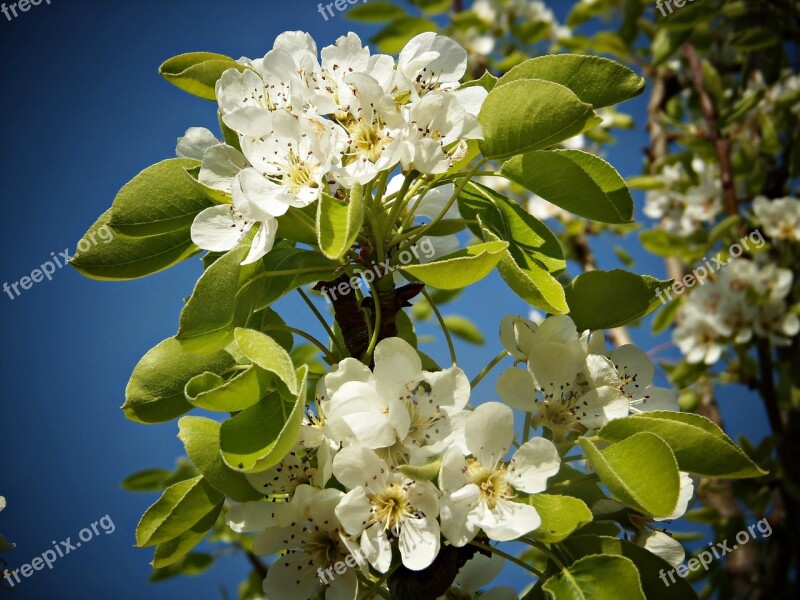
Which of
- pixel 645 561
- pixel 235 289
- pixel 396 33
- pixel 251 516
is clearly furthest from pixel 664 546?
pixel 396 33

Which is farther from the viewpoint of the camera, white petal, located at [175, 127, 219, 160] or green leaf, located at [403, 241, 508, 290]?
white petal, located at [175, 127, 219, 160]

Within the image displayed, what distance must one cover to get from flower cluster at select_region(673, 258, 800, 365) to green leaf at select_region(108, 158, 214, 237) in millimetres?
2141

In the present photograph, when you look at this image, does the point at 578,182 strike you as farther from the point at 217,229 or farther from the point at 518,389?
the point at 217,229

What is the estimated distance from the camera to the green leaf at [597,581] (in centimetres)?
75

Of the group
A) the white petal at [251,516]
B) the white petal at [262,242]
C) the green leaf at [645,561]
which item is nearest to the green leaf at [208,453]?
the white petal at [251,516]

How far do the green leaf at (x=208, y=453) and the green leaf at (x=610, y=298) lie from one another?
478mm

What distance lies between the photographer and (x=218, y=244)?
875 millimetres

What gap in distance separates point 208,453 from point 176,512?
0.28 ft

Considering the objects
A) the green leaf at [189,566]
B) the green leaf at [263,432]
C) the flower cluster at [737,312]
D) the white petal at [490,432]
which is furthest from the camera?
the flower cluster at [737,312]

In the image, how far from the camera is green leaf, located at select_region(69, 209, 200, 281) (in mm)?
910

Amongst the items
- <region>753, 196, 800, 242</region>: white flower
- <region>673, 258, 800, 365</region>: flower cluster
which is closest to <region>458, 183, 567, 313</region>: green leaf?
<region>673, 258, 800, 365</region>: flower cluster

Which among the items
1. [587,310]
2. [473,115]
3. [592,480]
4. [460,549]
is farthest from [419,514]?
[473,115]

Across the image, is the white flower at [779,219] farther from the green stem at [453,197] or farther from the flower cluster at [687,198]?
the green stem at [453,197]

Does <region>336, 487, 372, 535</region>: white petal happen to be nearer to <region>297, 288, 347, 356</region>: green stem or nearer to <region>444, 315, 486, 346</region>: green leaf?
<region>297, 288, 347, 356</region>: green stem
